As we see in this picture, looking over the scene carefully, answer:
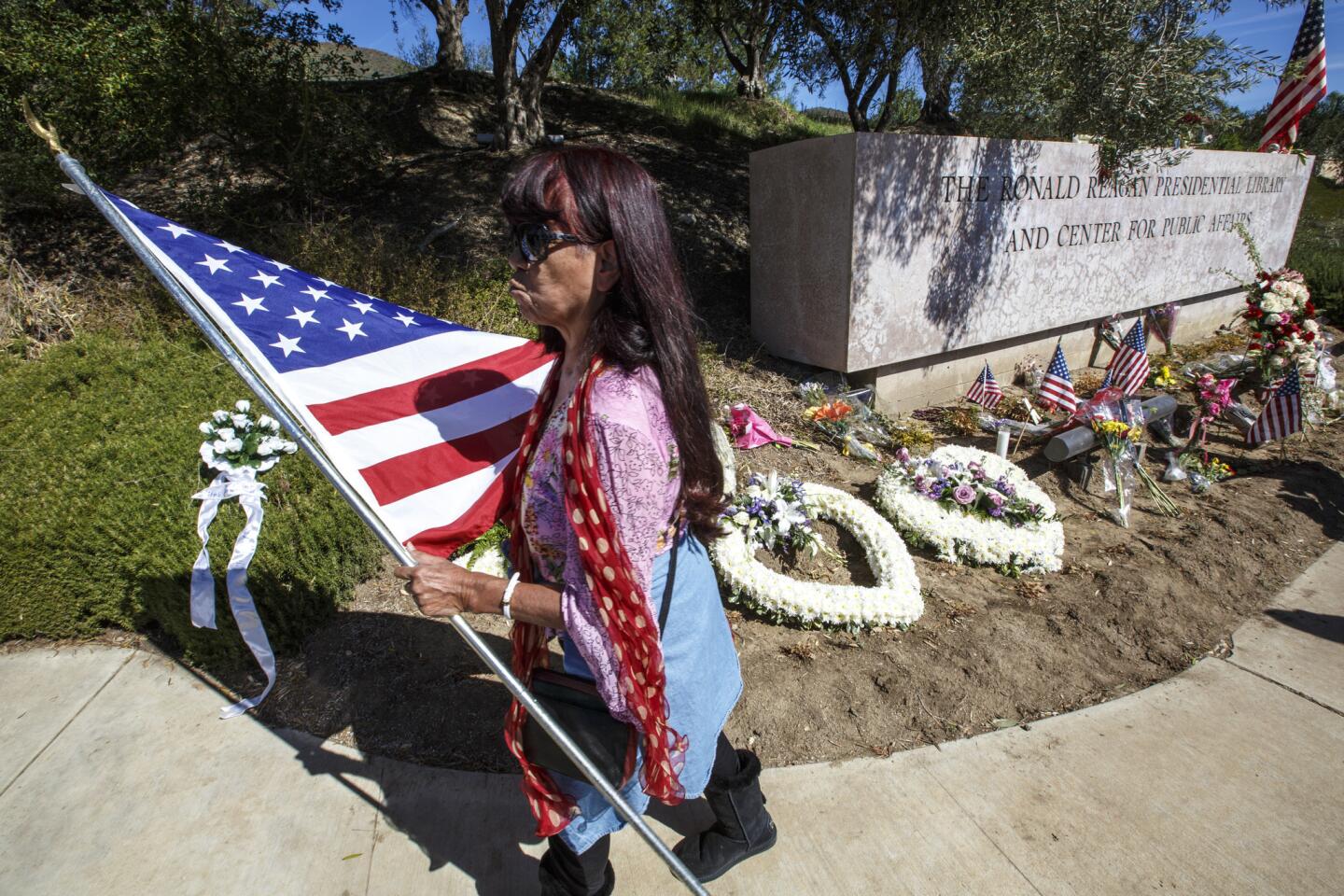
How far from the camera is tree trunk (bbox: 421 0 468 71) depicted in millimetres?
10516

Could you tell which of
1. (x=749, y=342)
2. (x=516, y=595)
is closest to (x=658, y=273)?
(x=516, y=595)

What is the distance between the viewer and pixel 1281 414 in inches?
200

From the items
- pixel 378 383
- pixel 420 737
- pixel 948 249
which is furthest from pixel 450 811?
pixel 948 249

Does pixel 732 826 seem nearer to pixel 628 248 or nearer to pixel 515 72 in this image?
pixel 628 248

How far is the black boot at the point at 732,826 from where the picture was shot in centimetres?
192

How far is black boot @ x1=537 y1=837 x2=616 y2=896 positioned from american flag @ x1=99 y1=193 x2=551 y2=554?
82 cm

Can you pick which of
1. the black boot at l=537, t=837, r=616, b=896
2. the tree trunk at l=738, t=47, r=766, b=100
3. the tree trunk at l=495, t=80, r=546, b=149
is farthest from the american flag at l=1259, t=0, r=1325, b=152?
the black boot at l=537, t=837, r=616, b=896

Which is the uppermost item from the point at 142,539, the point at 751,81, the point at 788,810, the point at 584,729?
the point at 751,81

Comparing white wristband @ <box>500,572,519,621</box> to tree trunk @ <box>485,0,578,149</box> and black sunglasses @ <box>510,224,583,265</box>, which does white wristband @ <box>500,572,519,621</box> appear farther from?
tree trunk @ <box>485,0,578,149</box>

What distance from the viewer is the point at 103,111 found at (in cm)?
579

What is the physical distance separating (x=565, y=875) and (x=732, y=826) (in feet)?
1.66

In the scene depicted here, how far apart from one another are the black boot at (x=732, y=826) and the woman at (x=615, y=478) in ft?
1.19

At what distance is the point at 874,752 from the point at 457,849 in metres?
1.51

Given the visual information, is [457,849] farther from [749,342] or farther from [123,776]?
[749,342]
